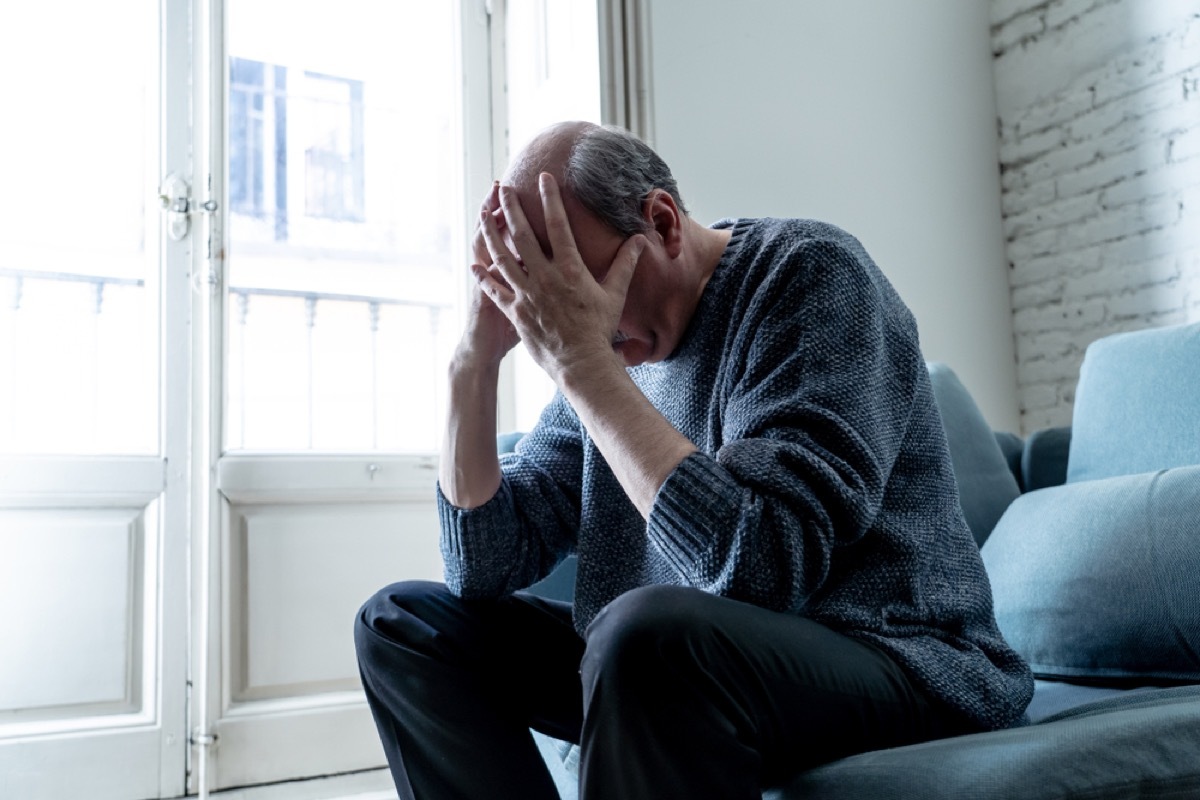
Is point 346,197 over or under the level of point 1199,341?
over

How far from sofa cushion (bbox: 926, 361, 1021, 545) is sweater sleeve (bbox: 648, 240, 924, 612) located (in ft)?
2.24

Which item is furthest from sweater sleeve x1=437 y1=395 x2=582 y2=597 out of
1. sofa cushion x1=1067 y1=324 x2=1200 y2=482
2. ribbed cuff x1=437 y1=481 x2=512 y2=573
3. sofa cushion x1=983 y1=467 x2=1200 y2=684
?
sofa cushion x1=1067 y1=324 x2=1200 y2=482

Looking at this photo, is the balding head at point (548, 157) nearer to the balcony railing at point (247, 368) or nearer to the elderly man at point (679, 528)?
the elderly man at point (679, 528)

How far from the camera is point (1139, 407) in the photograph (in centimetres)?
155

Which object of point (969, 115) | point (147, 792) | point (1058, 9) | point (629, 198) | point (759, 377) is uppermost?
point (1058, 9)

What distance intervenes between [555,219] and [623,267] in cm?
8

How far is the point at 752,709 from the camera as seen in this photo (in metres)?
0.82

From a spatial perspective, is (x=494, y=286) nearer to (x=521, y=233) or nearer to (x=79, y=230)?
(x=521, y=233)

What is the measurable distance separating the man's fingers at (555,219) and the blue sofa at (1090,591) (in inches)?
20.6

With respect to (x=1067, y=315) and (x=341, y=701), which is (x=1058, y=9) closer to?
(x=1067, y=315)

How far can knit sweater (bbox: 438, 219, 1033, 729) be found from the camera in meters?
0.90

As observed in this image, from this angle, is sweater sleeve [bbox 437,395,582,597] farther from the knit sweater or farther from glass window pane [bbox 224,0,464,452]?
glass window pane [bbox 224,0,464,452]

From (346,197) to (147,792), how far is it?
1440 millimetres

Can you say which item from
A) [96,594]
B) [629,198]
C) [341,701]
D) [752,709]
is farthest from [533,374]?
[752,709]
